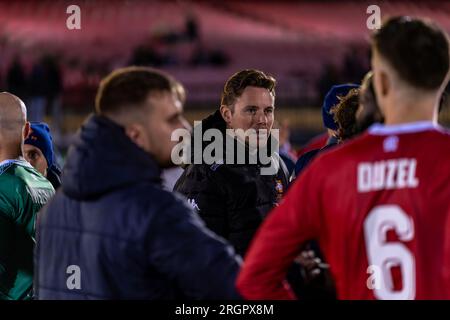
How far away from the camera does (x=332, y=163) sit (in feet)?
7.26

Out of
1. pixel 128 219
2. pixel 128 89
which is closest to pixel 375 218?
pixel 128 219

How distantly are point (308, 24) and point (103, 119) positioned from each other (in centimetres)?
2936

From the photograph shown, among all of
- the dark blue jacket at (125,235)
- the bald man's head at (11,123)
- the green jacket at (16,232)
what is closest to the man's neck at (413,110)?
the dark blue jacket at (125,235)

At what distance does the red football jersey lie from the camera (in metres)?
2.12

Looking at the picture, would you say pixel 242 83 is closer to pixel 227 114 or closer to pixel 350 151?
pixel 227 114

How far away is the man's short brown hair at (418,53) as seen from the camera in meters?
2.18

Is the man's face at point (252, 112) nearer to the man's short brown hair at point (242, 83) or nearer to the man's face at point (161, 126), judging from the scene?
the man's short brown hair at point (242, 83)

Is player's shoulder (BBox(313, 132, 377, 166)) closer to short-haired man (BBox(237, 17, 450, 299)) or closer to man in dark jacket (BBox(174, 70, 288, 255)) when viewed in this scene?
short-haired man (BBox(237, 17, 450, 299))

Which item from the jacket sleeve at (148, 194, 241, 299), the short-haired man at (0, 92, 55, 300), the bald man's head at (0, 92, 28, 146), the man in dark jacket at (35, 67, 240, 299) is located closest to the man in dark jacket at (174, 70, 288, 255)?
the short-haired man at (0, 92, 55, 300)

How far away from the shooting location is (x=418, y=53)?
2184mm

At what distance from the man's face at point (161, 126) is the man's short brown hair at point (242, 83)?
2266 mm

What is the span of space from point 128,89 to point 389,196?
0.87m

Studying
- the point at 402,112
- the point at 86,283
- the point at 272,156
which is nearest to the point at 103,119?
the point at 86,283

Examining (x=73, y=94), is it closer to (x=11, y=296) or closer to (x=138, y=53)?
(x=138, y=53)
